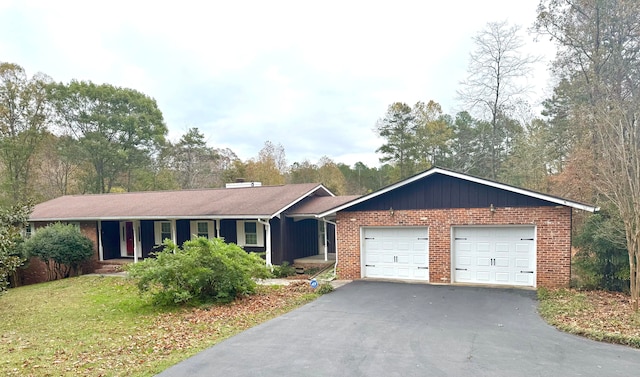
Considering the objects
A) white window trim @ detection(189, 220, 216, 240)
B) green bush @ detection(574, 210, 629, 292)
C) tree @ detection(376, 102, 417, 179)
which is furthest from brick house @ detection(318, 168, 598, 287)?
tree @ detection(376, 102, 417, 179)

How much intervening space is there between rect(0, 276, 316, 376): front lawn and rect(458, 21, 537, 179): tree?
16.4 metres

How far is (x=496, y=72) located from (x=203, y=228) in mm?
17770

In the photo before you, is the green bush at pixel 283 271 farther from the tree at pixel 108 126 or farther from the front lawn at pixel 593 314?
the tree at pixel 108 126

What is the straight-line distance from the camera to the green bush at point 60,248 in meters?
16.8

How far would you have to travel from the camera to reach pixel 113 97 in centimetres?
3350

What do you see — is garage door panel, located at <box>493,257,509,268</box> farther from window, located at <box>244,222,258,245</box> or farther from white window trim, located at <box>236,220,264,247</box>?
window, located at <box>244,222,258,245</box>

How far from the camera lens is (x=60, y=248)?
1698 cm

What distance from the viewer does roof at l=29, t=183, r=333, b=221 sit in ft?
51.9

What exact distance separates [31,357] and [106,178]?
3261 cm

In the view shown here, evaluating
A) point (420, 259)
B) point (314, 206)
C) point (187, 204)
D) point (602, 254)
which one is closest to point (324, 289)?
point (420, 259)

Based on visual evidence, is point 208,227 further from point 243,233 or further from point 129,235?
point 129,235

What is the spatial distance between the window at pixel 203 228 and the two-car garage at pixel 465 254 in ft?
25.5

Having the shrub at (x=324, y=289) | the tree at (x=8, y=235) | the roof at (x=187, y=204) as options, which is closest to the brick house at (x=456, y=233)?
the shrub at (x=324, y=289)

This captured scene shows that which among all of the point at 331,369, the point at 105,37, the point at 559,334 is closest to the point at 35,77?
the point at 105,37
